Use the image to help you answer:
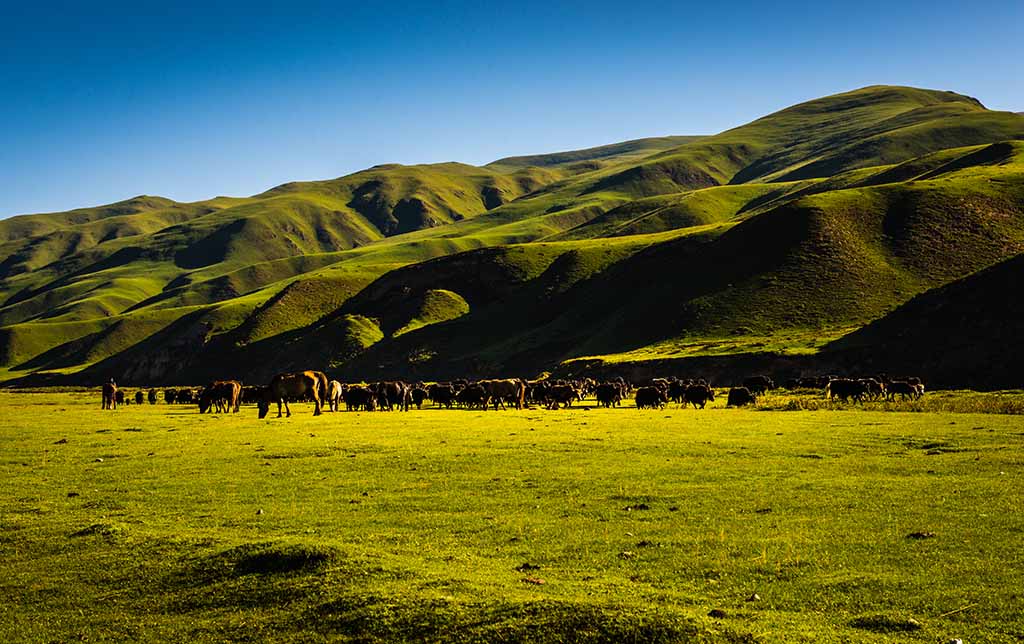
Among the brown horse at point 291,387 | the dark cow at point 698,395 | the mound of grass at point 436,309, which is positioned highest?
the mound of grass at point 436,309

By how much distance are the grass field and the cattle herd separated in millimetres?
20625

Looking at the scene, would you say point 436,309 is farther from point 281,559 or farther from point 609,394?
point 281,559

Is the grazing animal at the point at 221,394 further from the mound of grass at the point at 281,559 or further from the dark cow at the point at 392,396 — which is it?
the mound of grass at the point at 281,559

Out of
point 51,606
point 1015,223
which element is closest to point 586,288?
point 1015,223

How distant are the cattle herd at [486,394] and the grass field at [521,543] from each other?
20625 millimetres

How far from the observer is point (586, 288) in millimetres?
168750

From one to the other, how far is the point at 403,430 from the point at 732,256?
114 m

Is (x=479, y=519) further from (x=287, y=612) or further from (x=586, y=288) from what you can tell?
(x=586, y=288)

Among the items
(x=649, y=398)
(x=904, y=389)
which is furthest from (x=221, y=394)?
(x=904, y=389)

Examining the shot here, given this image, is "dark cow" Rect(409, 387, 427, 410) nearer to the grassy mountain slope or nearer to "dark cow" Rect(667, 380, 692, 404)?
"dark cow" Rect(667, 380, 692, 404)

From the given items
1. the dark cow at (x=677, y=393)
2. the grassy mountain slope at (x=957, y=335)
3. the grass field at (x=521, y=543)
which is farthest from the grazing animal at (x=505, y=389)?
the grassy mountain slope at (x=957, y=335)

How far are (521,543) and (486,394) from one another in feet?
154

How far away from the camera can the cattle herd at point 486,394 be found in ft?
168

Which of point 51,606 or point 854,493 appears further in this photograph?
point 854,493
